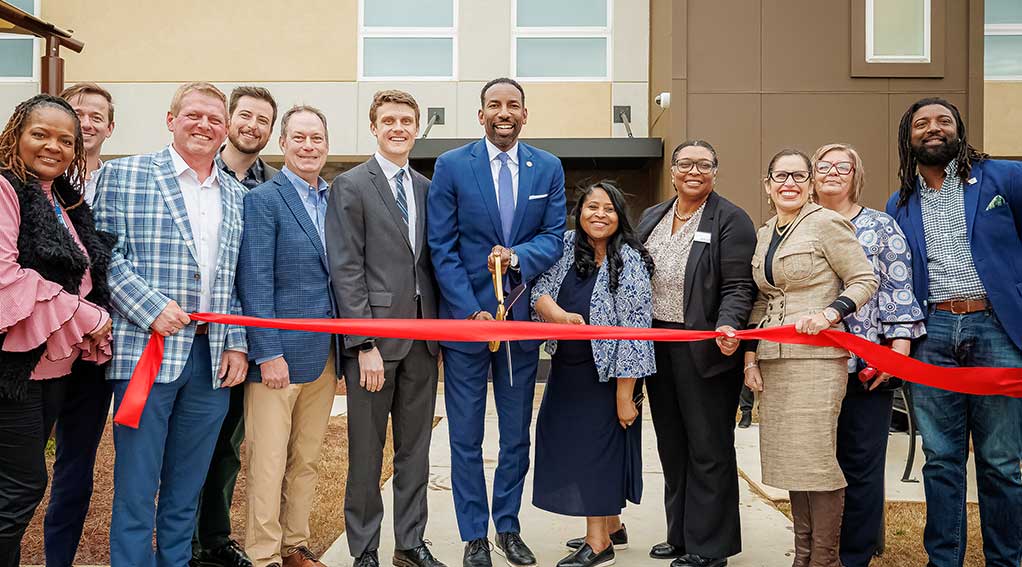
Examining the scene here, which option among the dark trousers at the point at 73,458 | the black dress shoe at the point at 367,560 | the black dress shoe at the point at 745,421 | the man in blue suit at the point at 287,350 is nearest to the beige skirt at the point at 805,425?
the black dress shoe at the point at 367,560

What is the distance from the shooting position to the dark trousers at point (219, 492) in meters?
4.31

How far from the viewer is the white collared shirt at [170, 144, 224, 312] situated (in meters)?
3.67

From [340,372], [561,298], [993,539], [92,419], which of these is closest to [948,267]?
[993,539]

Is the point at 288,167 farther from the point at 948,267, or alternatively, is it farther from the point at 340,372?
the point at 948,267

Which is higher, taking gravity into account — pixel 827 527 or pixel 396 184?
pixel 396 184

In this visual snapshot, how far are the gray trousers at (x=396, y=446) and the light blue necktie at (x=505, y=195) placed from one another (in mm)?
813

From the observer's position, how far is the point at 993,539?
3.95 metres

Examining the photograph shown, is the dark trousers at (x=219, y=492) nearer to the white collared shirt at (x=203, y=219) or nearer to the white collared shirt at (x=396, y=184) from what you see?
the white collared shirt at (x=203, y=219)

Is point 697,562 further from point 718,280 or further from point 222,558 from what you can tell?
point 222,558

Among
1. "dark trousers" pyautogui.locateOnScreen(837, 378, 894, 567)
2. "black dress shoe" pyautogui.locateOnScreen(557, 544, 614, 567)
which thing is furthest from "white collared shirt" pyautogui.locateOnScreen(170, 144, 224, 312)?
"dark trousers" pyautogui.locateOnScreen(837, 378, 894, 567)

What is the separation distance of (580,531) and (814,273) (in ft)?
7.27

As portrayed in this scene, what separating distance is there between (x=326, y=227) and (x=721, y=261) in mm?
2108

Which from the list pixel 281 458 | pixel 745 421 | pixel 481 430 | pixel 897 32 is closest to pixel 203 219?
pixel 281 458

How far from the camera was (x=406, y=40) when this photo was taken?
473 inches
